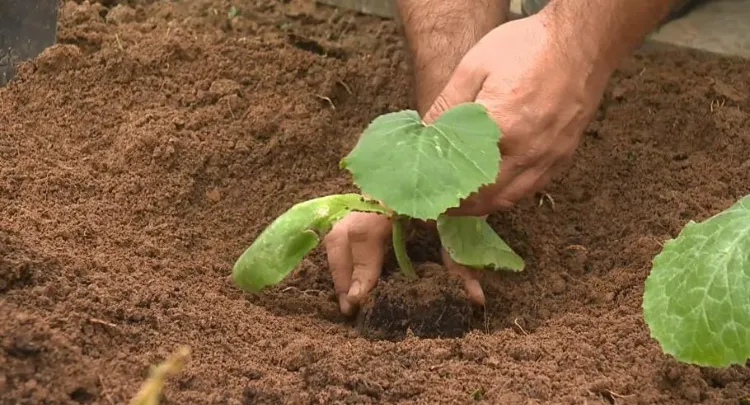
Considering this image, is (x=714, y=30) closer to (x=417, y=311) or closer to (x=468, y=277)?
(x=468, y=277)

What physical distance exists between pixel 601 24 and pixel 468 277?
0.51m

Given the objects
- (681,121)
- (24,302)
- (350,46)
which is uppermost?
(24,302)

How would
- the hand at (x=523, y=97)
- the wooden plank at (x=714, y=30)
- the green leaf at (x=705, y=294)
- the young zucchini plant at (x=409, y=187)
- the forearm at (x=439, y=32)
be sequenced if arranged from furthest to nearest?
the wooden plank at (x=714, y=30) < the forearm at (x=439, y=32) < the hand at (x=523, y=97) < the young zucchini plant at (x=409, y=187) < the green leaf at (x=705, y=294)

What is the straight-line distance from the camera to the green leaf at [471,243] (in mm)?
1547

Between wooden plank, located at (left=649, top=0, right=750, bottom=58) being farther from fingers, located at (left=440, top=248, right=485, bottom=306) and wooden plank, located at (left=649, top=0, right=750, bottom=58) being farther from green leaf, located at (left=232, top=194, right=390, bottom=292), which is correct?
green leaf, located at (left=232, top=194, right=390, bottom=292)

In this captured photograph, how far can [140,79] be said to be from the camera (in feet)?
6.75

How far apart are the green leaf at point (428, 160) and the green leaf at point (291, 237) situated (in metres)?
0.16

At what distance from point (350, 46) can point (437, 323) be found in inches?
40.9

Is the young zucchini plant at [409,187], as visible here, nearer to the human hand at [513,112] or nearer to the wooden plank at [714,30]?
the human hand at [513,112]

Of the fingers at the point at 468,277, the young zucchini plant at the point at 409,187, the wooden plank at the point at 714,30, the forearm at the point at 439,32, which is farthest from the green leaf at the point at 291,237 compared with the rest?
the wooden plank at the point at 714,30

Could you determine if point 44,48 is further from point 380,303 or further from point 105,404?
point 105,404

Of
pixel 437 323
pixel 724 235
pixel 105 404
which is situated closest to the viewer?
pixel 105 404

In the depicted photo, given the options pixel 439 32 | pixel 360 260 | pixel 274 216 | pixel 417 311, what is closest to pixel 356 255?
pixel 360 260

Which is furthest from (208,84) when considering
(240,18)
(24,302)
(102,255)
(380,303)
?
(24,302)
